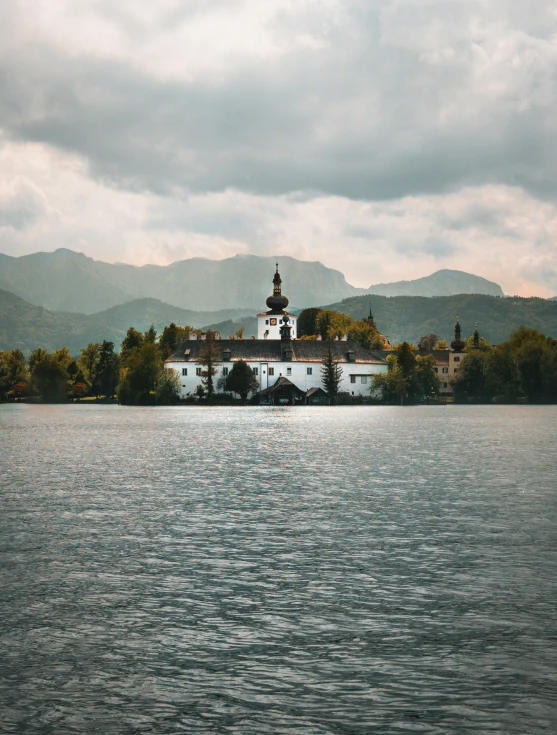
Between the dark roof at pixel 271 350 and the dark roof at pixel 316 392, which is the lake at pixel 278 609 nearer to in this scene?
the dark roof at pixel 271 350

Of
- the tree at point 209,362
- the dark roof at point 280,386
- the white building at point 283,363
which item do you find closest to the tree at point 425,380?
the white building at point 283,363

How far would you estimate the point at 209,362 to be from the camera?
179m

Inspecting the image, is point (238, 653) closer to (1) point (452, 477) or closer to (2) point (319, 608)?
(2) point (319, 608)

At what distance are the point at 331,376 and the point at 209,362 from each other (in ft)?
83.2

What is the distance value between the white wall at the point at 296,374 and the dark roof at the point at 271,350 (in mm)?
1081

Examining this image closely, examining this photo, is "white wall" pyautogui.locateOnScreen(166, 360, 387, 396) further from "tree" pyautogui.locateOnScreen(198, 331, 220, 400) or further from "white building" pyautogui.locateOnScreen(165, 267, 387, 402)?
"tree" pyautogui.locateOnScreen(198, 331, 220, 400)

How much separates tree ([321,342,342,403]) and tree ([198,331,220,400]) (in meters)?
22.1

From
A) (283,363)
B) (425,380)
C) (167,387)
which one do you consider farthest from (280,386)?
(425,380)

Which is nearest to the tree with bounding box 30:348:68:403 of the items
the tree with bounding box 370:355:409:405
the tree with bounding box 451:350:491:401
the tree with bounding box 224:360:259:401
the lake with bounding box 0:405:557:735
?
the tree with bounding box 224:360:259:401

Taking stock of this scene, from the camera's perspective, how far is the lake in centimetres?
1120

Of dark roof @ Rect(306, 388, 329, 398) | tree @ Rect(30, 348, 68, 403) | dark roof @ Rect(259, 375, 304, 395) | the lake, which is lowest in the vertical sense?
the lake

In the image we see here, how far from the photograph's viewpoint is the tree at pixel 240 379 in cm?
18050

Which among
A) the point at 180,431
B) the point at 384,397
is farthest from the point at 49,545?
the point at 384,397

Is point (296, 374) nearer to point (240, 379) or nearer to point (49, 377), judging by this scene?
point (240, 379)
